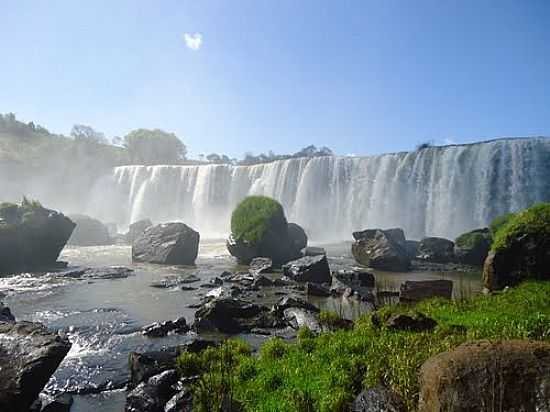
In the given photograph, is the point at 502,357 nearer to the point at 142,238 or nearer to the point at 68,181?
the point at 142,238

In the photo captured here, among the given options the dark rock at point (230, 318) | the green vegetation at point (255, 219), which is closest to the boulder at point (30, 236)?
the green vegetation at point (255, 219)

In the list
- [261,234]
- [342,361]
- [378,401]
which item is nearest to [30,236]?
[261,234]

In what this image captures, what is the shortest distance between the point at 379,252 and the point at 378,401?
58.1ft

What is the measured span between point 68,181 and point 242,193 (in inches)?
1406

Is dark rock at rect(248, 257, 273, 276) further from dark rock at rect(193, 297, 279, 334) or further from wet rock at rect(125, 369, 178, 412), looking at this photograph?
wet rock at rect(125, 369, 178, 412)

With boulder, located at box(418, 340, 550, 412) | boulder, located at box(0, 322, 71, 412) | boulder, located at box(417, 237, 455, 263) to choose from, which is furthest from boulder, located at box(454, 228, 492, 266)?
boulder, located at box(0, 322, 71, 412)

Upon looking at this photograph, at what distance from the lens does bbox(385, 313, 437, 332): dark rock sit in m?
8.55

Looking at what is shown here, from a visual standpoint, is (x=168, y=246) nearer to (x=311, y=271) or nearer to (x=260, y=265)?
(x=260, y=265)

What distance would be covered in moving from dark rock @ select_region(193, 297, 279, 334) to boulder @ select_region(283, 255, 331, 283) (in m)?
6.12

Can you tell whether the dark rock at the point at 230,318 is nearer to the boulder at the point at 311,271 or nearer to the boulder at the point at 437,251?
the boulder at the point at 311,271

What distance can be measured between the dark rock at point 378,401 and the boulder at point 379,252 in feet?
55.8

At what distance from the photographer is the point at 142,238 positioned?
26375mm

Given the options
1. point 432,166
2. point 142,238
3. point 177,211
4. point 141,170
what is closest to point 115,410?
point 142,238

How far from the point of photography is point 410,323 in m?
8.66
